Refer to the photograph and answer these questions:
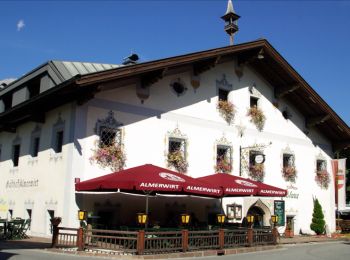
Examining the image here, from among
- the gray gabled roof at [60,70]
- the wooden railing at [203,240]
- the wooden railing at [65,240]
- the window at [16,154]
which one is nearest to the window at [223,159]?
the wooden railing at [203,240]

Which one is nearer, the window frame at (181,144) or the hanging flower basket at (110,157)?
the hanging flower basket at (110,157)

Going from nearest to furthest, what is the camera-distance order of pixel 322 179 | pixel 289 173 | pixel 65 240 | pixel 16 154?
pixel 65 240 → pixel 16 154 → pixel 289 173 → pixel 322 179

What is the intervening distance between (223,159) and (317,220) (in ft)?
24.0

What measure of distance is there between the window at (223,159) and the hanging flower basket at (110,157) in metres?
5.09

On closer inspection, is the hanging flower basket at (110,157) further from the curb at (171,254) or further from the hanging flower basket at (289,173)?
the hanging flower basket at (289,173)

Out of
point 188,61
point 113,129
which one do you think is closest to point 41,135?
point 113,129

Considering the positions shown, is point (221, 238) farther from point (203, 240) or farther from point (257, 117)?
point (257, 117)

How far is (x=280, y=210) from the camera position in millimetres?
23234

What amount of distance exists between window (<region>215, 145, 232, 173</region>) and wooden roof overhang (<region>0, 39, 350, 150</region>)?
363 cm

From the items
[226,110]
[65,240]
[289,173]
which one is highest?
[226,110]

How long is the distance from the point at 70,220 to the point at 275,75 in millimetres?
13014

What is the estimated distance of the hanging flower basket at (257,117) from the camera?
896 inches

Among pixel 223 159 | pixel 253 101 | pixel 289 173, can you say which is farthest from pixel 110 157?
pixel 289 173

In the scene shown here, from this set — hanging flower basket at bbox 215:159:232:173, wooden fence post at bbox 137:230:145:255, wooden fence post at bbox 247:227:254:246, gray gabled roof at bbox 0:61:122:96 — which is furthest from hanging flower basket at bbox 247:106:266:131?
wooden fence post at bbox 137:230:145:255
